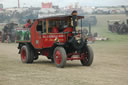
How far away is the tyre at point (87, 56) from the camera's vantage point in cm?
1146

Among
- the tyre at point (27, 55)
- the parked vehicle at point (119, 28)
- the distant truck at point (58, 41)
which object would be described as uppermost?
the distant truck at point (58, 41)

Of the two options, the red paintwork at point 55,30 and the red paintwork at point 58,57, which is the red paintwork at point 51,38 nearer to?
the red paintwork at point 55,30

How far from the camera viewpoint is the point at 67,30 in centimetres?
1144

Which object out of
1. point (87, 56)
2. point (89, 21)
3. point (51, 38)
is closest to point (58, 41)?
point (51, 38)

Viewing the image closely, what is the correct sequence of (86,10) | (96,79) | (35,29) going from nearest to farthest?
(96,79) → (35,29) → (86,10)

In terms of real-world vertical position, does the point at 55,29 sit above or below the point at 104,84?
above

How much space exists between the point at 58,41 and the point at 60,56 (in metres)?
0.56

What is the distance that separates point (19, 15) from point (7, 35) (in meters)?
30.7

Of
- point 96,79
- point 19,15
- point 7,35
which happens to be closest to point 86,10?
point 19,15

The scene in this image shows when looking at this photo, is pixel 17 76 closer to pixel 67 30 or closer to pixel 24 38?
pixel 67 30

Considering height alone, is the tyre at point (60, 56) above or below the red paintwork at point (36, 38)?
below

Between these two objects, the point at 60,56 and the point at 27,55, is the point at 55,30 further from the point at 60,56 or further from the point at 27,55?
the point at 27,55

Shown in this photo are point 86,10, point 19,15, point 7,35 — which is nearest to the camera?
point 7,35

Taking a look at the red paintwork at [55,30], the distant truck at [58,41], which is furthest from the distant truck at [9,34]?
the red paintwork at [55,30]
